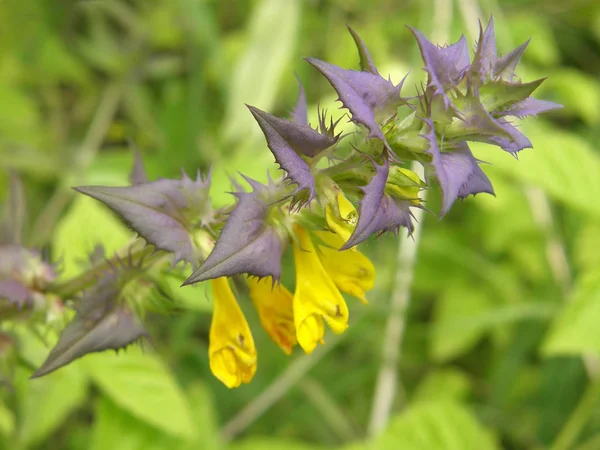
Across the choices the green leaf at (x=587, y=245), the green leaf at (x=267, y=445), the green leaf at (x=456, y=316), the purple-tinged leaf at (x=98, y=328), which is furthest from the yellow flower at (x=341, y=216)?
the green leaf at (x=587, y=245)

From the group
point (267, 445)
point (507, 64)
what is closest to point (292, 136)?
point (507, 64)

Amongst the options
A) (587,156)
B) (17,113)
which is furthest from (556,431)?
(17,113)

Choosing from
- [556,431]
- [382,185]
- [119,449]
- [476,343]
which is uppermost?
[382,185]

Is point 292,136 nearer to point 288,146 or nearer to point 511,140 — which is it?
point 288,146

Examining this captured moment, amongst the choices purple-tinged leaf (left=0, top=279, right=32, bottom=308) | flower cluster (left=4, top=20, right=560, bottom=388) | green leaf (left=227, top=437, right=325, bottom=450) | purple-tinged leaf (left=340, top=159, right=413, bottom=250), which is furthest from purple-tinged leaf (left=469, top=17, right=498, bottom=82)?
green leaf (left=227, top=437, right=325, bottom=450)

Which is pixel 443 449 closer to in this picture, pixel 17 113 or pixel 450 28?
pixel 450 28

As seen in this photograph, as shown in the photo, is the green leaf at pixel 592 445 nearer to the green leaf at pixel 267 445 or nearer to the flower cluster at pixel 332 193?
the green leaf at pixel 267 445

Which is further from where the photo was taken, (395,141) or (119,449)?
(119,449)

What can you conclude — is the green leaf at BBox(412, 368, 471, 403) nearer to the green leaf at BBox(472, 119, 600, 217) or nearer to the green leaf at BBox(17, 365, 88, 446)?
the green leaf at BBox(472, 119, 600, 217)
